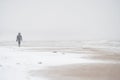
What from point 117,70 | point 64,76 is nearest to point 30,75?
point 64,76

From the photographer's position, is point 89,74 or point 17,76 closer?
point 17,76

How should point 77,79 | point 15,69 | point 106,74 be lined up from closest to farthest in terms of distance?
point 77,79 → point 106,74 → point 15,69

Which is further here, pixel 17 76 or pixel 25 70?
pixel 25 70

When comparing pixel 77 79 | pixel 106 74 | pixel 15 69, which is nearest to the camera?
pixel 77 79

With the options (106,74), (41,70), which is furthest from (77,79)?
(41,70)

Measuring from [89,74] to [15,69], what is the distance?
10.5ft

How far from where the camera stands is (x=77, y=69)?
15609mm

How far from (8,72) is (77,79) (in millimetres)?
2986

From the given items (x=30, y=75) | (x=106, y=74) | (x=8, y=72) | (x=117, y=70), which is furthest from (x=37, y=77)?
(x=117, y=70)

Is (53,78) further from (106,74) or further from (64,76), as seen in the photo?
(106,74)

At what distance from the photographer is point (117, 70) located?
15.3 m

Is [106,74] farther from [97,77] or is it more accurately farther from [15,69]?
[15,69]

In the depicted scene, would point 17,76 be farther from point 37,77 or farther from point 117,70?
point 117,70

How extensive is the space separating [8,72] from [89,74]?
3253 mm
